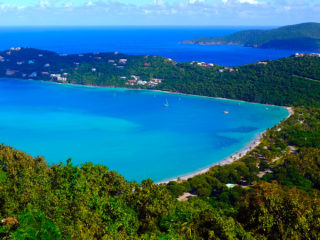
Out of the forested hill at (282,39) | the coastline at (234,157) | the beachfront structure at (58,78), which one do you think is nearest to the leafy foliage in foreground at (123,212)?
the coastline at (234,157)

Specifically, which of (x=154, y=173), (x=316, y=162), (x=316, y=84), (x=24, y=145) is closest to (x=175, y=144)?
(x=154, y=173)

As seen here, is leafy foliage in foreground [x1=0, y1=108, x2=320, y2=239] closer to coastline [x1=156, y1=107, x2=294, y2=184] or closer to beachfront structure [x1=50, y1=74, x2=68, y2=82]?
coastline [x1=156, y1=107, x2=294, y2=184]

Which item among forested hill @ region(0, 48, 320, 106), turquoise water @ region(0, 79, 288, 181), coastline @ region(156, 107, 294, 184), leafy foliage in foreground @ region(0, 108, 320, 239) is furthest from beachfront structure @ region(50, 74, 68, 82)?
leafy foliage in foreground @ region(0, 108, 320, 239)

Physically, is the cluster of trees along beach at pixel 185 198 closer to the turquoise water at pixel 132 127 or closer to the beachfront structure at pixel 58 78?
the turquoise water at pixel 132 127

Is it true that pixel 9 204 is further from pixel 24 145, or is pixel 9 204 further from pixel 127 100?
pixel 127 100

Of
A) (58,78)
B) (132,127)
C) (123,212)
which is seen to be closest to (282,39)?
(58,78)
